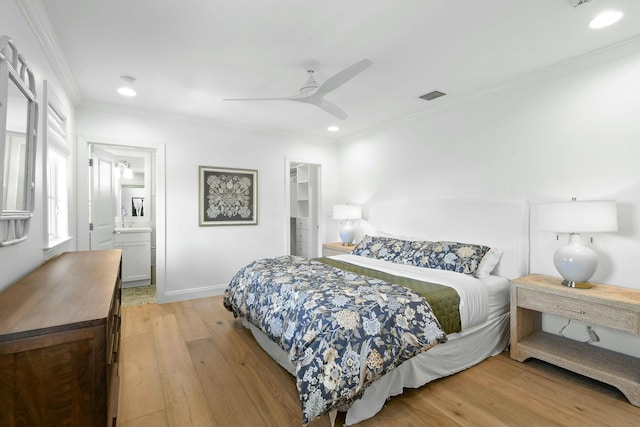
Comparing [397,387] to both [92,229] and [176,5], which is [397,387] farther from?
[92,229]

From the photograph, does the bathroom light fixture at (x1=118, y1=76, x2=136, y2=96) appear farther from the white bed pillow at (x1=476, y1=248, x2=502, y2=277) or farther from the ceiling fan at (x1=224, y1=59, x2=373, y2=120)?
the white bed pillow at (x1=476, y1=248, x2=502, y2=277)

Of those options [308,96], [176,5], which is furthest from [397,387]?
[176,5]

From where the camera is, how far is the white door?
11.8 feet

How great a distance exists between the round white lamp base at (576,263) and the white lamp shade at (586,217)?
21cm

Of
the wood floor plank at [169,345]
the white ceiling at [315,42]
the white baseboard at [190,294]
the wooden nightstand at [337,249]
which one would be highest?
the white ceiling at [315,42]

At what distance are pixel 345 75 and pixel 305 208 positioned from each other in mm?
4056

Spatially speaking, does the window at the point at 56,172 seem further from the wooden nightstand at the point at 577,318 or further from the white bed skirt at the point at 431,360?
the wooden nightstand at the point at 577,318

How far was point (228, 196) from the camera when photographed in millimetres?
4457

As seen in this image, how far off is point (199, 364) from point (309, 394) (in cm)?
125

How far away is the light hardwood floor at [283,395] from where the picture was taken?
1.85 m

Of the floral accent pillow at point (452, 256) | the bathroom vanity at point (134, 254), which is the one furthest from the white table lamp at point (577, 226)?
the bathroom vanity at point (134, 254)

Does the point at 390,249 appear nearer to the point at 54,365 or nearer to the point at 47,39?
the point at 54,365

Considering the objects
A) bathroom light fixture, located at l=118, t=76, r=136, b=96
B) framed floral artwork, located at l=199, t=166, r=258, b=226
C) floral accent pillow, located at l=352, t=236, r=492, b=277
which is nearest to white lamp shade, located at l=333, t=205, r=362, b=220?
floral accent pillow, located at l=352, t=236, r=492, b=277

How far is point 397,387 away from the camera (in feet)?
6.66
